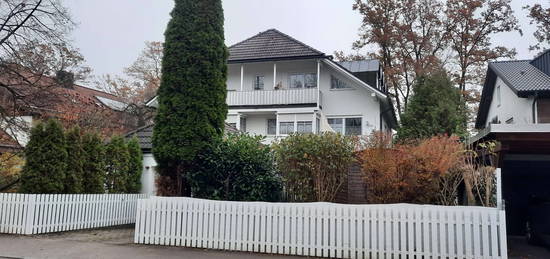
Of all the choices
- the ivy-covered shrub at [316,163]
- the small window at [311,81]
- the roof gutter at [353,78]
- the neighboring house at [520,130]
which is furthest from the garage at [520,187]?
the small window at [311,81]

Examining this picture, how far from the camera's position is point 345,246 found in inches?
305

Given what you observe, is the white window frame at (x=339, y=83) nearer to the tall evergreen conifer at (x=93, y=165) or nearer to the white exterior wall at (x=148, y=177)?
the white exterior wall at (x=148, y=177)

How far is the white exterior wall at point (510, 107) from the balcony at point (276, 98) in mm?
9631

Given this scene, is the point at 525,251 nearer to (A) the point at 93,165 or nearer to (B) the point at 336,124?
(A) the point at 93,165

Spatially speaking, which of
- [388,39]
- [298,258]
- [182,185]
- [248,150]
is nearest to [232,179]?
[248,150]

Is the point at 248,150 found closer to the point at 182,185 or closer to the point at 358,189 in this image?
the point at 182,185

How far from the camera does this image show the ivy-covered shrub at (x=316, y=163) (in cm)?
917

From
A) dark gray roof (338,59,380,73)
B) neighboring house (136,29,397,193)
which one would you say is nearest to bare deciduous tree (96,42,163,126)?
neighboring house (136,29,397,193)

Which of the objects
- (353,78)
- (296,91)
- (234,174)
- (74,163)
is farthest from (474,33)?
(74,163)

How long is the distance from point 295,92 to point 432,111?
7.57 meters

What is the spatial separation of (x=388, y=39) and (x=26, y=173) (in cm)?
2385

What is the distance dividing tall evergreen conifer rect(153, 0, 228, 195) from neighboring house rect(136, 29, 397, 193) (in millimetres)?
10078

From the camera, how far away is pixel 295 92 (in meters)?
21.9

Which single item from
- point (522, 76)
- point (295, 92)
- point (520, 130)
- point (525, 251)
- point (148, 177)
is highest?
point (522, 76)
